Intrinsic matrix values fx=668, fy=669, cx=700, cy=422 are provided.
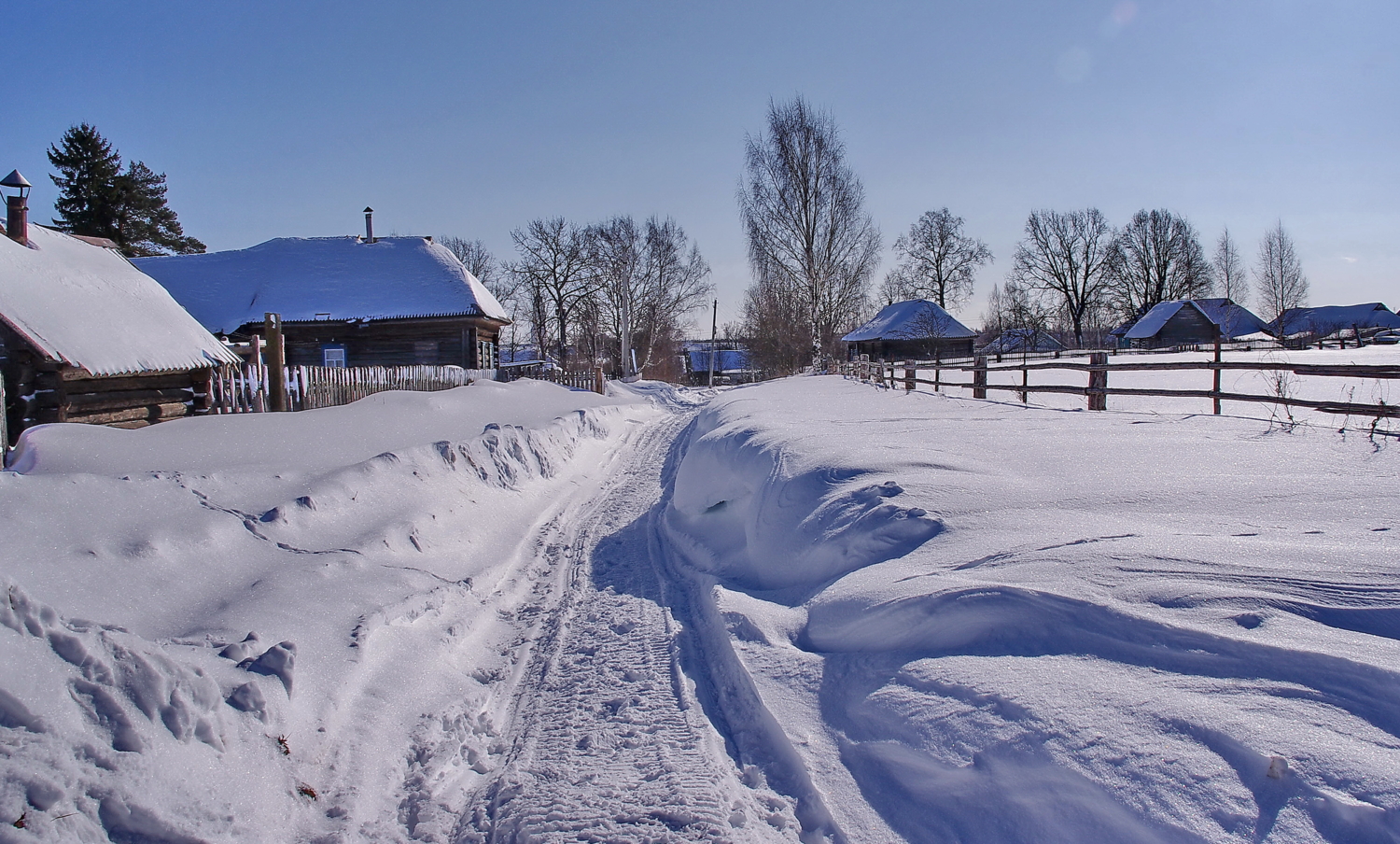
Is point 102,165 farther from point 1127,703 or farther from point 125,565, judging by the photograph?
point 1127,703

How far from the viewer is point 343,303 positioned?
73.3 ft

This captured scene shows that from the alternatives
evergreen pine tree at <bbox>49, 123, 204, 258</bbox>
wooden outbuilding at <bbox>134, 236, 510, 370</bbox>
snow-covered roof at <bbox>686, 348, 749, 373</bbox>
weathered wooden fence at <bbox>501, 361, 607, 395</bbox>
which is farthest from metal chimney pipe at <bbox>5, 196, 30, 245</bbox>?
snow-covered roof at <bbox>686, 348, 749, 373</bbox>

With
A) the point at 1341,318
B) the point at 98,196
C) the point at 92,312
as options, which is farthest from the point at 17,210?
the point at 1341,318

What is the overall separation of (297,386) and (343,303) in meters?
13.7

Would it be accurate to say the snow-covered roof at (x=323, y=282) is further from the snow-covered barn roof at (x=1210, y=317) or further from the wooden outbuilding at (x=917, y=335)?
the snow-covered barn roof at (x=1210, y=317)

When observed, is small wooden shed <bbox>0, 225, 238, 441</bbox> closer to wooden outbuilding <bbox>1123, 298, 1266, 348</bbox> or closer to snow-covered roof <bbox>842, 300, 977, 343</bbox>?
snow-covered roof <bbox>842, 300, 977, 343</bbox>

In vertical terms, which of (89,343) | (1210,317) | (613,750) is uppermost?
(1210,317)

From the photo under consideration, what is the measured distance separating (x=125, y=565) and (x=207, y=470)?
163 centimetres

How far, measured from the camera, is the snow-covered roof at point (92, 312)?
7196 millimetres

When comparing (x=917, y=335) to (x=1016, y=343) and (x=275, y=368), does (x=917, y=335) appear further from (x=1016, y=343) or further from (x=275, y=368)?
(x=275, y=368)

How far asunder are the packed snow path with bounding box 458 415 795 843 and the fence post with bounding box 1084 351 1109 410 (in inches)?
331

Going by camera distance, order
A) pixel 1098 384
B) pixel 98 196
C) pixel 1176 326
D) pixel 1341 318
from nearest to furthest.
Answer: pixel 1098 384 < pixel 98 196 < pixel 1176 326 < pixel 1341 318

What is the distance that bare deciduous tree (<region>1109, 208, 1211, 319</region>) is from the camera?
57.6 meters

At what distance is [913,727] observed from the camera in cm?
234
